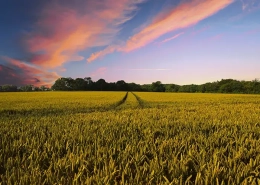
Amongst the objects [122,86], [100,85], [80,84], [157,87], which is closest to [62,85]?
[80,84]

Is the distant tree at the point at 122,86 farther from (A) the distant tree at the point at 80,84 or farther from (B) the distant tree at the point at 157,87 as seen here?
(B) the distant tree at the point at 157,87

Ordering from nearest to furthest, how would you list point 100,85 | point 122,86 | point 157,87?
point 100,85, point 122,86, point 157,87

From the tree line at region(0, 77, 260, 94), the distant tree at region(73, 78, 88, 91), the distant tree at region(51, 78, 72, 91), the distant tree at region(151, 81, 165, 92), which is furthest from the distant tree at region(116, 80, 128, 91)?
the distant tree at region(51, 78, 72, 91)

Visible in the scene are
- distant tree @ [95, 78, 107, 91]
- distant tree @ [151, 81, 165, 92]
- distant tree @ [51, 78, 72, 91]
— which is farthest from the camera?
distant tree @ [151, 81, 165, 92]

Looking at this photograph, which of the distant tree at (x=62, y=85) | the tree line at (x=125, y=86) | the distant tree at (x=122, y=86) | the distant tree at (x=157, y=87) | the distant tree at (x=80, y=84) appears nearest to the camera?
the tree line at (x=125, y=86)

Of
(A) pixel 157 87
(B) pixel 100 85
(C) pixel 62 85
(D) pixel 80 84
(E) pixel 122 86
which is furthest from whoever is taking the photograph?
(A) pixel 157 87

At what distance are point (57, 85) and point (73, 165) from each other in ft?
487

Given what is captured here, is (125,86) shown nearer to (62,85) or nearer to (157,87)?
(157,87)

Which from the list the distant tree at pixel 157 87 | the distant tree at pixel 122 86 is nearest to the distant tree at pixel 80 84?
the distant tree at pixel 122 86

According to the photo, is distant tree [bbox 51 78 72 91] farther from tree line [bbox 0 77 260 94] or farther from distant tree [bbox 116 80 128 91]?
distant tree [bbox 116 80 128 91]

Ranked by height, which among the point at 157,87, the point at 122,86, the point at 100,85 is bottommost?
the point at 157,87

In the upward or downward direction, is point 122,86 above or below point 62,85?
below

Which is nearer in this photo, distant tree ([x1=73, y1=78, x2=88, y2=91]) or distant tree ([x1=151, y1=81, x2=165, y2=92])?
distant tree ([x1=73, y1=78, x2=88, y2=91])

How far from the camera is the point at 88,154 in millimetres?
3402
